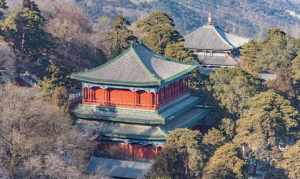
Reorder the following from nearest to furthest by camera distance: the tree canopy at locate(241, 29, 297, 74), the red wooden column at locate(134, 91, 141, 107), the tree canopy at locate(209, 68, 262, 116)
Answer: the red wooden column at locate(134, 91, 141, 107) → the tree canopy at locate(209, 68, 262, 116) → the tree canopy at locate(241, 29, 297, 74)

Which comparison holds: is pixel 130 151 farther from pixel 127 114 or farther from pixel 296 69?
pixel 296 69

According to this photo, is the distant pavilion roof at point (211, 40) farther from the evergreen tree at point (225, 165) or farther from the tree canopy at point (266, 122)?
the evergreen tree at point (225, 165)

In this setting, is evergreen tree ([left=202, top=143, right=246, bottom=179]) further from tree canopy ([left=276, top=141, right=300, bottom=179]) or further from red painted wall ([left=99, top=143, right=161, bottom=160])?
red painted wall ([left=99, top=143, right=161, bottom=160])

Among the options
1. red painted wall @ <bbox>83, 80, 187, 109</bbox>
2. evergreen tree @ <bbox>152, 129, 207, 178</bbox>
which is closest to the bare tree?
evergreen tree @ <bbox>152, 129, 207, 178</bbox>

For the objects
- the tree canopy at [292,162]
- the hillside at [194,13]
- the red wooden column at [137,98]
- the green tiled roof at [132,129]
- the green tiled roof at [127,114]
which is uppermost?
the hillside at [194,13]

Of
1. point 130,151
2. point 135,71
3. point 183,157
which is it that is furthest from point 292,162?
point 135,71

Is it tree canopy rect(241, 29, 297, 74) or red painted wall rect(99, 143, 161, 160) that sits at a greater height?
tree canopy rect(241, 29, 297, 74)

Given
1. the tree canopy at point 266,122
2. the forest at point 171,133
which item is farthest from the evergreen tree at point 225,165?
the tree canopy at point 266,122

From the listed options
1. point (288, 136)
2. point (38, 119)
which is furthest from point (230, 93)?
point (38, 119)
